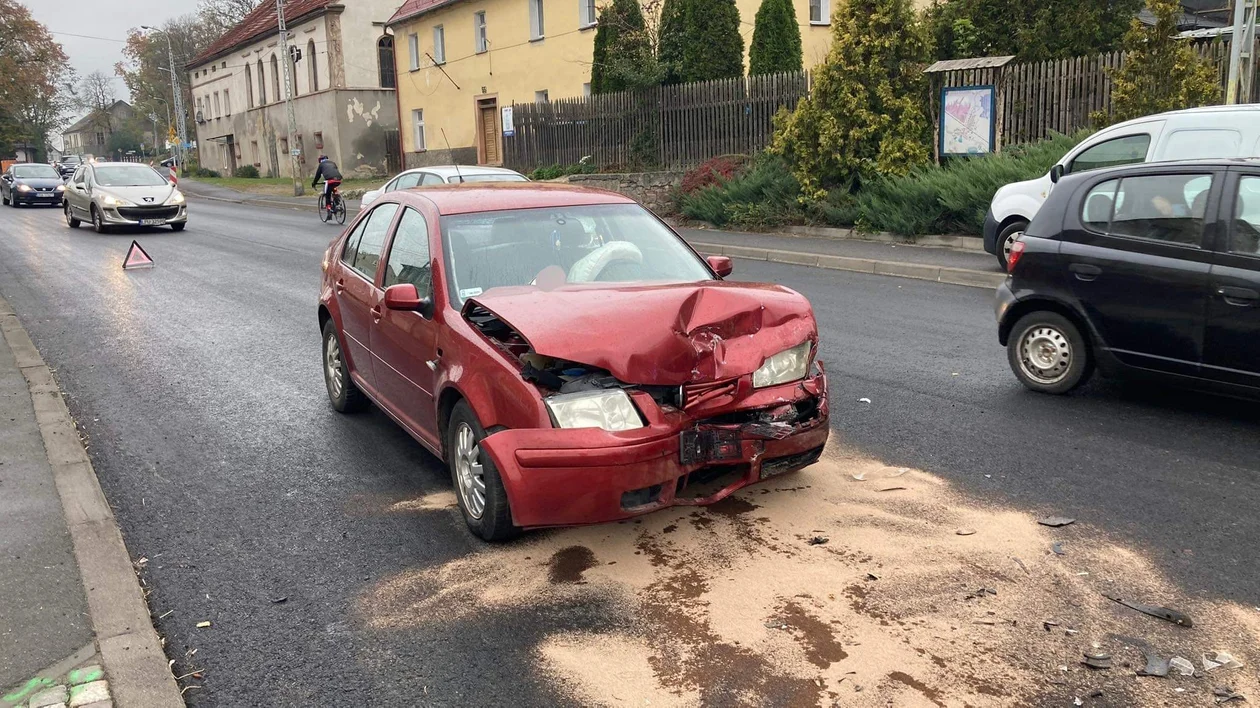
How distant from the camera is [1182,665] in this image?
3.43 metres

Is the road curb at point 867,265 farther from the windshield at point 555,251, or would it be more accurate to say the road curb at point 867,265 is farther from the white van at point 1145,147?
the windshield at point 555,251

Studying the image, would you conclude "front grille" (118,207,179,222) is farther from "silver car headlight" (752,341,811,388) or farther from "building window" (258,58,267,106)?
"building window" (258,58,267,106)

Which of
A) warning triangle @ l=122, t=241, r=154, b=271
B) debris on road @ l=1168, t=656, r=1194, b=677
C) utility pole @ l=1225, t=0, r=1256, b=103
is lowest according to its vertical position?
debris on road @ l=1168, t=656, r=1194, b=677

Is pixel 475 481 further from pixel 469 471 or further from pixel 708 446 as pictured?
pixel 708 446

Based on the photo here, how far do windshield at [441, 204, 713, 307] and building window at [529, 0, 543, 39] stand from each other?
30.6 meters

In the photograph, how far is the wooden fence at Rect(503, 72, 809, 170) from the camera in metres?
21.3

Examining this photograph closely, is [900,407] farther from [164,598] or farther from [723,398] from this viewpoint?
[164,598]

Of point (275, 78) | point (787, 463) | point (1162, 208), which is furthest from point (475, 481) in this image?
point (275, 78)

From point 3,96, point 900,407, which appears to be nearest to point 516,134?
point 900,407

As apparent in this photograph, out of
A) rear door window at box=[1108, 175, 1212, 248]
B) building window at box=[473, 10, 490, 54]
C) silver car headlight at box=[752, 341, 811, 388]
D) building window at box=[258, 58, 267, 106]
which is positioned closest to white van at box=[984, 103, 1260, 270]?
rear door window at box=[1108, 175, 1212, 248]

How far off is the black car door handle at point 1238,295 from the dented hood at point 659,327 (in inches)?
111

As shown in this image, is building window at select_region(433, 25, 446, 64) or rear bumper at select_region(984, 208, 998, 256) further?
building window at select_region(433, 25, 446, 64)

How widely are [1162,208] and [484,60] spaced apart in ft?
111

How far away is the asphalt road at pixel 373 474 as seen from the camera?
146 inches
